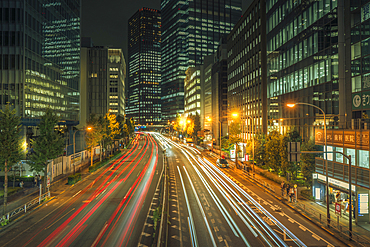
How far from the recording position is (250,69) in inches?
2749

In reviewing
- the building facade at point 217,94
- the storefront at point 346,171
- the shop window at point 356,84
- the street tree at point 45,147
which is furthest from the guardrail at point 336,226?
the building facade at point 217,94

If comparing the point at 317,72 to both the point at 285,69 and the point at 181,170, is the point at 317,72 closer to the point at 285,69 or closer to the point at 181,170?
the point at 285,69

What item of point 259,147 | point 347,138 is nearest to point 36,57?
point 259,147

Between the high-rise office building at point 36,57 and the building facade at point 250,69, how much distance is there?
1898 inches

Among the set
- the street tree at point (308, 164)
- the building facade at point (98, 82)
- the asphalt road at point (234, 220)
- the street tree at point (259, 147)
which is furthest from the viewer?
the building facade at point (98, 82)

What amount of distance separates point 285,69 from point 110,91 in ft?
346

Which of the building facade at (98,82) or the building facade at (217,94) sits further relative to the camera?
the building facade at (98,82)

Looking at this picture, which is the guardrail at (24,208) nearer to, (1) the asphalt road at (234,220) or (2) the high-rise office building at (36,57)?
(1) the asphalt road at (234,220)

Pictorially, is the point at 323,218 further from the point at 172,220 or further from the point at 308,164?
the point at 172,220

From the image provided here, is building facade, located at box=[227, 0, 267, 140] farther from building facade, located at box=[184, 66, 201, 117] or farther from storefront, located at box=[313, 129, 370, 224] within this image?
building facade, located at box=[184, 66, 201, 117]

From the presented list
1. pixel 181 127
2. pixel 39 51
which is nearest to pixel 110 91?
pixel 181 127

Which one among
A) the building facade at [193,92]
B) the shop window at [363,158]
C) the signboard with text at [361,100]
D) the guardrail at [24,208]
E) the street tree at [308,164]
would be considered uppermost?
the building facade at [193,92]

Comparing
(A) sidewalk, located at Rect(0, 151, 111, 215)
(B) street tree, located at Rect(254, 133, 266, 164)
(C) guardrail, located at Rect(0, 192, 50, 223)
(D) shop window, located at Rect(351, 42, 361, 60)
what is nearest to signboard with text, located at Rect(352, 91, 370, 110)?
(D) shop window, located at Rect(351, 42, 361, 60)

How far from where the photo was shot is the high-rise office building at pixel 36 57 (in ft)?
164
